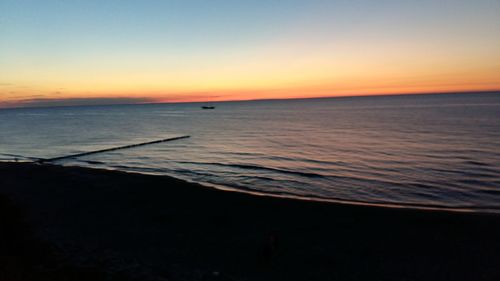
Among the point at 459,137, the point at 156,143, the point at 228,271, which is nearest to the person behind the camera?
the point at 228,271

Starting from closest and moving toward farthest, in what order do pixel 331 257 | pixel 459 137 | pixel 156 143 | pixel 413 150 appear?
pixel 331 257 < pixel 413 150 < pixel 459 137 < pixel 156 143

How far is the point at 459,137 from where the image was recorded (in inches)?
1628

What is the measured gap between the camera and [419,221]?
13.9 meters

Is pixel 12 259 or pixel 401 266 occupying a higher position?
pixel 12 259

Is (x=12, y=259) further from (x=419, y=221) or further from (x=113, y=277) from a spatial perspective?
(x=419, y=221)

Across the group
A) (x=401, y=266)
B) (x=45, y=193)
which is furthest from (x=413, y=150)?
(x=45, y=193)

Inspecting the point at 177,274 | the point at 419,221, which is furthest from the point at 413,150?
the point at 177,274

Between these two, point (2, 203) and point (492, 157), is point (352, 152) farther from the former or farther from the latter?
point (2, 203)

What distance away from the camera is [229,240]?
1216cm

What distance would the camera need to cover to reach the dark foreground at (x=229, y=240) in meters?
9.68

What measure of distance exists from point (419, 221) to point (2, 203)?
22.6m

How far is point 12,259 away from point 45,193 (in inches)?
431

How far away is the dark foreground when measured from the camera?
381 inches

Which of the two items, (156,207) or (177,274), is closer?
(177,274)
